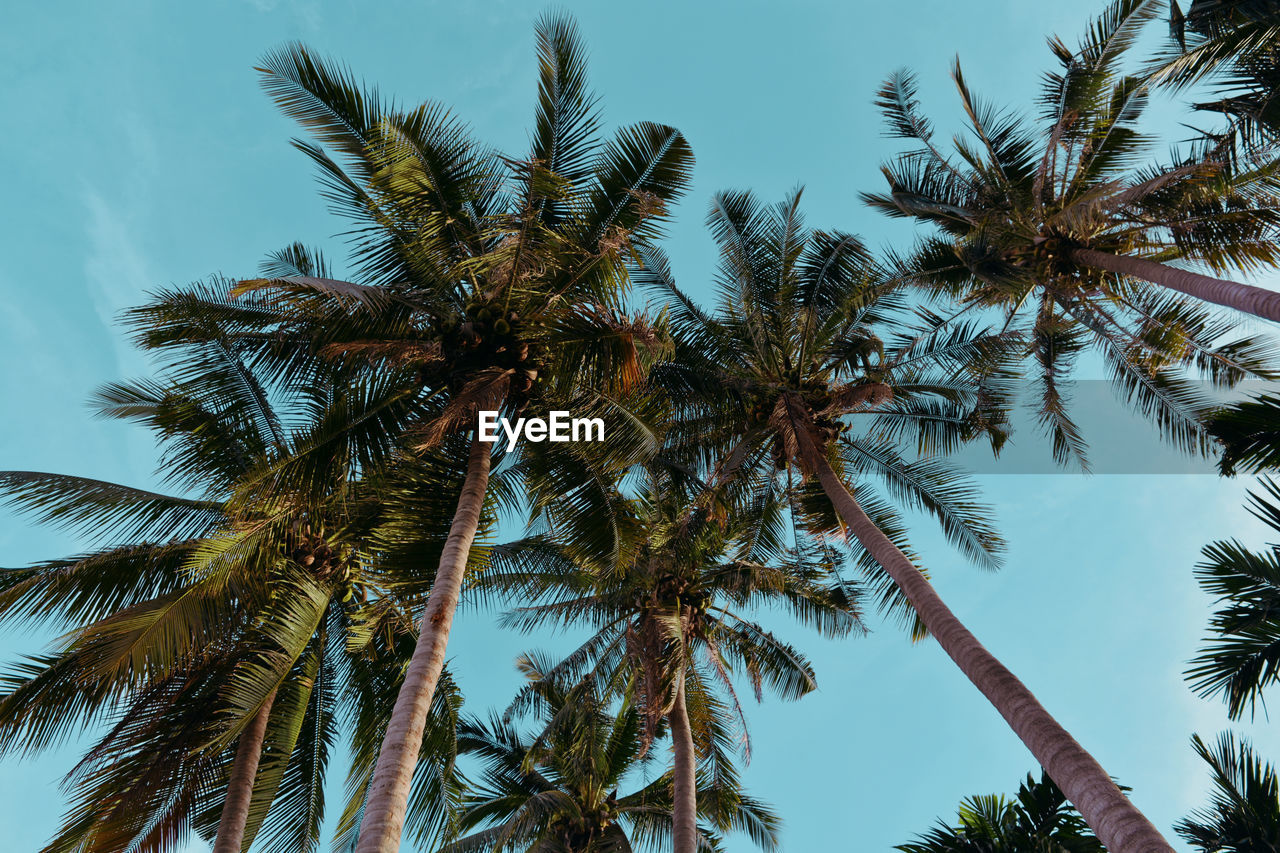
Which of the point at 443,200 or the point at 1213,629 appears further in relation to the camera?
the point at 443,200

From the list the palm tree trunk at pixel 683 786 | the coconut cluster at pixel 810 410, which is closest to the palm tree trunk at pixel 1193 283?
the coconut cluster at pixel 810 410

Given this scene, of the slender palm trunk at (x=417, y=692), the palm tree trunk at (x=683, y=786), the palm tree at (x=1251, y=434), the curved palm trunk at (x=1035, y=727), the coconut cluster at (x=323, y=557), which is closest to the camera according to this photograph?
the curved palm trunk at (x=1035, y=727)

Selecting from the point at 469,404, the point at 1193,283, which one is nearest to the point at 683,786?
the point at 469,404

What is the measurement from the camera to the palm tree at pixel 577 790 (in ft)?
46.7

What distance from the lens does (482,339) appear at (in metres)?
9.88

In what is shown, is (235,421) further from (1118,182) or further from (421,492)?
(1118,182)

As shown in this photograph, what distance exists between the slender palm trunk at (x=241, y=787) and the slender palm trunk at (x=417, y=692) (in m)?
2.62

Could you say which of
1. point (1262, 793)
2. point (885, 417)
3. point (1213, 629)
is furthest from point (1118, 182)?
point (1262, 793)

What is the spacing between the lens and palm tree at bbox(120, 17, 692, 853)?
948cm

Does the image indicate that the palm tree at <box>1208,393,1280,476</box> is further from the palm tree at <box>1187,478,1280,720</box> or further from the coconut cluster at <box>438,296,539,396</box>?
the coconut cluster at <box>438,296,539,396</box>

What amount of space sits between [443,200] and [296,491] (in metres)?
4.13

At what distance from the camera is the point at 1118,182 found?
477 inches

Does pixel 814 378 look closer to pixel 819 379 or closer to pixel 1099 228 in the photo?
pixel 819 379

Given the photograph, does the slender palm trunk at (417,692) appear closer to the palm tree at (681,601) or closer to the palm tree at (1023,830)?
the palm tree at (681,601)
